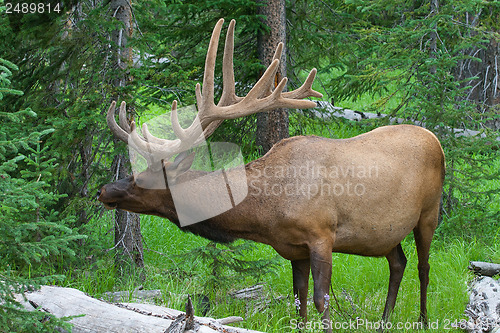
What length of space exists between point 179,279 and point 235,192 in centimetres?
178

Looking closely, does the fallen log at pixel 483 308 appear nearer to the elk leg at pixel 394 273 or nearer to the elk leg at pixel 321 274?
the elk leg at pixel 394 273

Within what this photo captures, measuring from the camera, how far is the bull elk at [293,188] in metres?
4.94

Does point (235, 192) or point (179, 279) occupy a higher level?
point (235, 192)

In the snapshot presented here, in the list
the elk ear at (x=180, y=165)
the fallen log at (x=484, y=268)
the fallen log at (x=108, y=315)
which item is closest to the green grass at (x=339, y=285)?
the fallen log at (x=484, y=268)

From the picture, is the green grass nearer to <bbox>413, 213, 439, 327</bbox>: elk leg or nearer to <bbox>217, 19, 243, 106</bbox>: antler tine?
<bbox>413, 213, 439, 327</bbox>: elk leg

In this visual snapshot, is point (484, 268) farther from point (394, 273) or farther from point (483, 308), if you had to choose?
point (394, 273)

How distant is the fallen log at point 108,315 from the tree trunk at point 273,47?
3.69 metres

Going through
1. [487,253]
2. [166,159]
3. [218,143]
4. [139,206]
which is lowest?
[487,253]

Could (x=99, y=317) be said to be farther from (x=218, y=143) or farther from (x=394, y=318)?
(x=218, y=143)

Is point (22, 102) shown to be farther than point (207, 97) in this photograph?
Yes

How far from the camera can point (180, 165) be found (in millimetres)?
4977

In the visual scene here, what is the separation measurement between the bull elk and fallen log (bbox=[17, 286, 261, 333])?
919mm

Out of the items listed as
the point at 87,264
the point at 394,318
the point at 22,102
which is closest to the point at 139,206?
the point at 87,264

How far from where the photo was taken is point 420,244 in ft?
19.7
